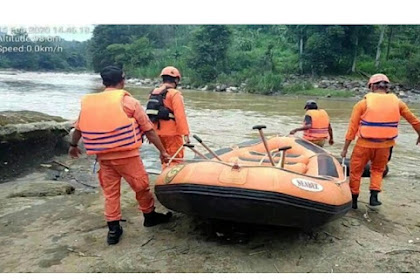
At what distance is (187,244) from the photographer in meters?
2.90

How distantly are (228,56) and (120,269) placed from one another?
90.2 ft

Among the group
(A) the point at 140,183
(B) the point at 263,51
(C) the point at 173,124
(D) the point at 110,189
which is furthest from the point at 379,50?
(D) the point at 110,189

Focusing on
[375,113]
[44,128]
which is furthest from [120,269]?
[44,128]

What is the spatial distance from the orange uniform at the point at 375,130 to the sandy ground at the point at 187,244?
1.23 ft

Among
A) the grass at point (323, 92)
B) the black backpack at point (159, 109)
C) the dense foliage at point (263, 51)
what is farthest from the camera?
the dense foliage at point (263, 51)

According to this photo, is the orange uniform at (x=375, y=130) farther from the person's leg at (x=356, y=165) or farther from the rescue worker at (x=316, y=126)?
the rescue worker at (x=316, y=126)

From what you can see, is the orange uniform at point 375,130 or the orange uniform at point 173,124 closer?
the orange uniform at point 375,130

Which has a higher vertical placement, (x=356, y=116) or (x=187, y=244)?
(x=356, y=116)

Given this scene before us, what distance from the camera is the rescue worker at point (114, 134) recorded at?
280cm

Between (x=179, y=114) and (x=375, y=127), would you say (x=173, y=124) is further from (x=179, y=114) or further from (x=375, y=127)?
(x=375, y=127)

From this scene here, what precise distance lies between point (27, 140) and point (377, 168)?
4468 mm

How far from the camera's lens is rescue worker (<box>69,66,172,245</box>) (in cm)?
280

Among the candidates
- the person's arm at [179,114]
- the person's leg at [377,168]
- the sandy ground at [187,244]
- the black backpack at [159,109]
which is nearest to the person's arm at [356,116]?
the person's leg at [377,168]

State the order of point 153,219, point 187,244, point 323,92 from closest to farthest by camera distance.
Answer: point 187,244 → point 153,219 → point 323,92
